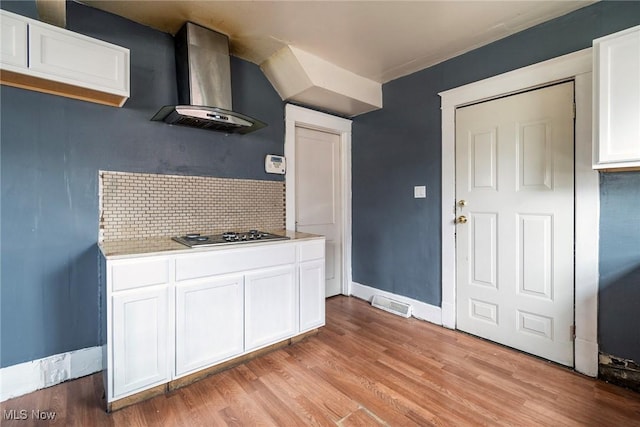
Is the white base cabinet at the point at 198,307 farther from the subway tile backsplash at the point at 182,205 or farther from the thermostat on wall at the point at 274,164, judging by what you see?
the thermostat on wall at the point at 274,164

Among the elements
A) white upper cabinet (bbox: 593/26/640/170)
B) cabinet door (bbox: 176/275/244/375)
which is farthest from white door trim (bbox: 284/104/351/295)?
white upper cabinet (bbox: 593/26/640/170)

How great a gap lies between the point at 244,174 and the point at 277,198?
412 millimetres

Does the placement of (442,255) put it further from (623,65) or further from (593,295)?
(623,65)

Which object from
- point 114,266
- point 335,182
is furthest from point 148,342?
point 335,182

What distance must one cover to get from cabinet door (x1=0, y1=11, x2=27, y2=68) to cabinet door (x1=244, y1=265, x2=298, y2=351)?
5.59ft

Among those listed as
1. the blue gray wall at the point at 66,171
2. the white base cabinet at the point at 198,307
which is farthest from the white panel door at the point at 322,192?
the blue gray wall at the point at 66,171

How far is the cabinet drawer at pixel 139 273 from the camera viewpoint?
155 centimetres

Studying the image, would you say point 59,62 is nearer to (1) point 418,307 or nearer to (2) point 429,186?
(2) point 429,186

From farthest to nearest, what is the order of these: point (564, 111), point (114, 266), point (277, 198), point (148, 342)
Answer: point (277, 198) → point (564, 111) → point (148, 342) → point (114, 266)

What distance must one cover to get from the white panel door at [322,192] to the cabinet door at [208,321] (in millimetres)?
1396

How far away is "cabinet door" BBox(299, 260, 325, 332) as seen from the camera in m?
2.36

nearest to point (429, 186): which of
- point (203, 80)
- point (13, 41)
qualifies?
point (203, 80)

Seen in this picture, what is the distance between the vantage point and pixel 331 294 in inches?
140

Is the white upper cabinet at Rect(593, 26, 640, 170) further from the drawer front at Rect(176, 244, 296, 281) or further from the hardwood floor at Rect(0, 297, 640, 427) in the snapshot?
the drawer front at Rect(176, 244, 296, 281)
